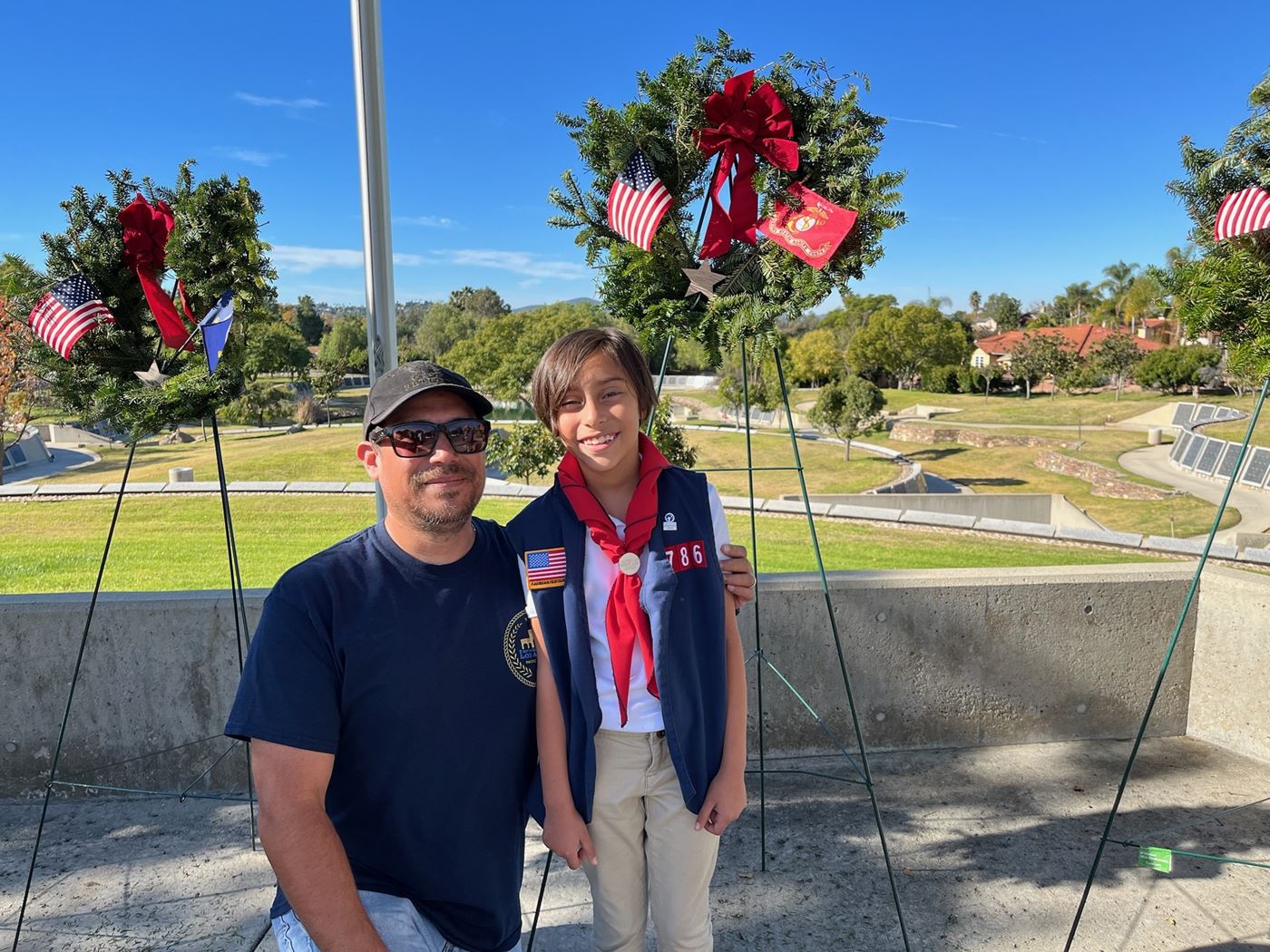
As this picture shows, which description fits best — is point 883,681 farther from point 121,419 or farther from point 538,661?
point 121,419

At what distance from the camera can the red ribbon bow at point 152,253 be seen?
2855mm

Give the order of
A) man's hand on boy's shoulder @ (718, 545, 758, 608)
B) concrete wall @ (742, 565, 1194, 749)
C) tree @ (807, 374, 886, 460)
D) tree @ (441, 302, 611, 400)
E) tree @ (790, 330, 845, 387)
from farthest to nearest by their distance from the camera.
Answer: tree @ (790, 330, 845, 387) → tree @ (441, 302, 611, 400) → tree @ (807, 374, 886, 460) → concrete wall @ (742, 565, 1194, 749) → man's hand on boy's shoulder @ (718, 545, 758, 608)

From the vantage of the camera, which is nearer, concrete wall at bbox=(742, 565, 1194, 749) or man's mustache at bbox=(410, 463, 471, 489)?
man's mustache at bbox=(410, 463, 471, 489)

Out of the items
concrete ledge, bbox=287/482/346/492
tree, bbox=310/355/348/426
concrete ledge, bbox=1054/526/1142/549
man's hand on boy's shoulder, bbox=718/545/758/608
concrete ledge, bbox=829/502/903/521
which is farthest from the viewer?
tree, bbox=310/355/348/426

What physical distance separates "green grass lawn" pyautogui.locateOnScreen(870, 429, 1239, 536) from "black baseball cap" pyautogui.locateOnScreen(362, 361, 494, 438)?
21.4 m

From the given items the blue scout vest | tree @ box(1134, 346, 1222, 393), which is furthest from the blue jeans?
tree @ box(1134, 346, 1222, 393)

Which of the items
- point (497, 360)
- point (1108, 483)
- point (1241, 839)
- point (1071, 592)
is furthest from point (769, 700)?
point (497, 360)

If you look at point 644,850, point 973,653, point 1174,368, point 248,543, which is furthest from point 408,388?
point 1174,368

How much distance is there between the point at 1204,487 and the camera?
25.1 m

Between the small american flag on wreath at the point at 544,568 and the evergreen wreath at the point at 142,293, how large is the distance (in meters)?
1.60

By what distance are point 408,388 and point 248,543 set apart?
10.3 metres

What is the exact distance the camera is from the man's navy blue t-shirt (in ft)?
5.30

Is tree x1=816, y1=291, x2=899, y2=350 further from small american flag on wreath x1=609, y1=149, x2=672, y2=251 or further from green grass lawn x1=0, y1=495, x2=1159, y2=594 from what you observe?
small american flag on wreath x1=609, y1=149, x2=672, y2=251

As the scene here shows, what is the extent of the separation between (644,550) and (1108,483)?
28068mm
